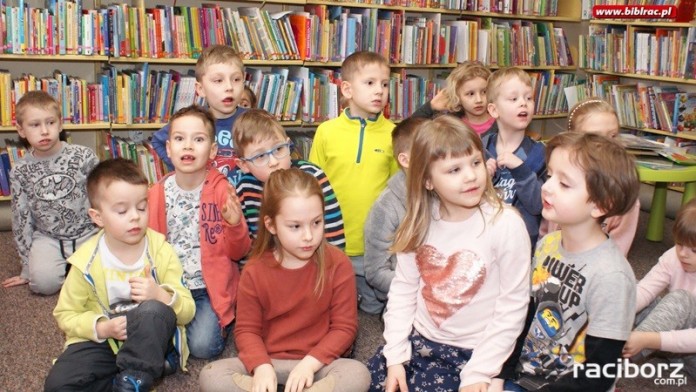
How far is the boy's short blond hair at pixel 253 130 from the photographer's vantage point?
2.56 m

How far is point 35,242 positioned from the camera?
3.08 metres

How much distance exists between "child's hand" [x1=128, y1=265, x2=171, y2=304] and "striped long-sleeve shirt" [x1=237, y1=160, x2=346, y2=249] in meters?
0.62

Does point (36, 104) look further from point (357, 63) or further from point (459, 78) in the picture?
point (459, 78)

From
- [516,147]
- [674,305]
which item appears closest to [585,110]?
[516,147]

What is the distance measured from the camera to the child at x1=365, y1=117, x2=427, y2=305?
2658 millimetres

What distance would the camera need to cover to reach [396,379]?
1.94 m

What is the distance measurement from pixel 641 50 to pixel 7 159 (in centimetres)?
425

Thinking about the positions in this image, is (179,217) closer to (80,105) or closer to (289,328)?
(289,328)

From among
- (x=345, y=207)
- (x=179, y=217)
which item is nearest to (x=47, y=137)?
(x=179, y=217)

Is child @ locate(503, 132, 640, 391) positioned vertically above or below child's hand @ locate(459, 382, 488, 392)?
above

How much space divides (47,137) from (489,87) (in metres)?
1.93

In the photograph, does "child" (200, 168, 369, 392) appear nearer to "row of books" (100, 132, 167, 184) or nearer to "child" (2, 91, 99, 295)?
"child" (2, 91, 99, 295)

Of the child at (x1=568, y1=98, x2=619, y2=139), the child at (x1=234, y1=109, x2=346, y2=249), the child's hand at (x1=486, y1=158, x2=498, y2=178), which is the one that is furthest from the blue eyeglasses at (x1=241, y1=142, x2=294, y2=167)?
the child at (x1=568, y1=98, x2=619, y2=139)

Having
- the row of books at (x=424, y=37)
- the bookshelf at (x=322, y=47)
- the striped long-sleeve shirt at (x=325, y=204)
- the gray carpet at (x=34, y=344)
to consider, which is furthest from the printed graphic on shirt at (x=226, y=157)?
the row of books at (x=424, y=37)
